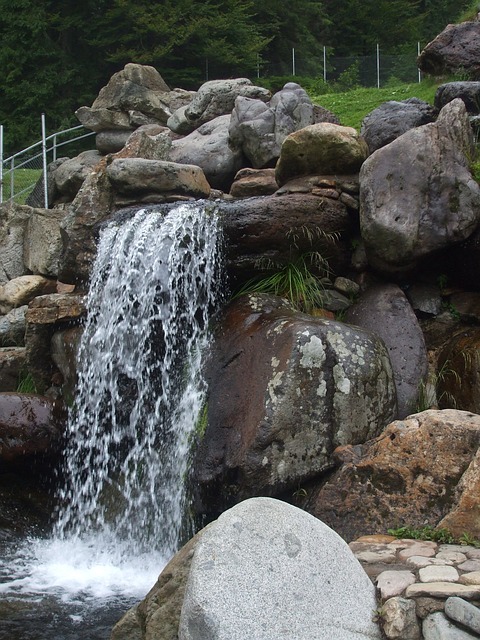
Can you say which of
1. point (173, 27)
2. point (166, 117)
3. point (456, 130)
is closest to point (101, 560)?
point (456, 130)

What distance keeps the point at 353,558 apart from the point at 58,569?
3.17m

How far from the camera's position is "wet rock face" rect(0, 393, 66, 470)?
7207 millimetres

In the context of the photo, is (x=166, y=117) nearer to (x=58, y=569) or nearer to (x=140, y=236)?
(x=140, y=236)

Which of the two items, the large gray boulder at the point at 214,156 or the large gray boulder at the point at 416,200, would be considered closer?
the large gray boulder at the point at 416,200

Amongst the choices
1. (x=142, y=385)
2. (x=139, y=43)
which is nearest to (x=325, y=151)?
(x=142, y=385)

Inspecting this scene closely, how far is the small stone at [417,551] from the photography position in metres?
4.29

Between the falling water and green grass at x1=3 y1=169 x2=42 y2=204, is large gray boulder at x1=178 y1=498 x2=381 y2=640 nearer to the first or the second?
the falling water

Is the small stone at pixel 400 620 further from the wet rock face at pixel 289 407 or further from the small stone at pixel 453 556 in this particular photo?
the wet rock face at pixel 289 407

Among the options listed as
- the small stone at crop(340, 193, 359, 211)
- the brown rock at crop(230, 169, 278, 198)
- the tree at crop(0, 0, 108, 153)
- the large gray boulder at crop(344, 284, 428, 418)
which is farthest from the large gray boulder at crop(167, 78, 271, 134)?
the tree at crop(0, 0, 108, 153)

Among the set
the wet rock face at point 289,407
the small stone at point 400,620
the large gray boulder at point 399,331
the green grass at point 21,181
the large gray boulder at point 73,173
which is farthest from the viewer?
the green grass at point 21,181

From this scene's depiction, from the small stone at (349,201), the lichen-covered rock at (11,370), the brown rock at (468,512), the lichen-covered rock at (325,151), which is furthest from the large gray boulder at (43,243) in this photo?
the brown rock at (468,512)

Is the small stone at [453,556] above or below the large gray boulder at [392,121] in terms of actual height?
below

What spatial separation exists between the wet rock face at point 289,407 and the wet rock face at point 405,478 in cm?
38

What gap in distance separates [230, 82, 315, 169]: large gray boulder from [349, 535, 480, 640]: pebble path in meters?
7.11
